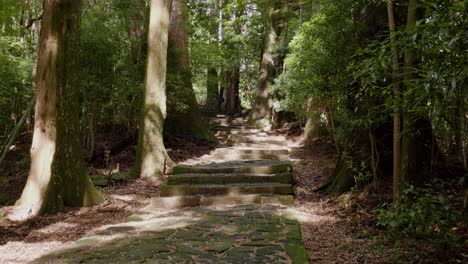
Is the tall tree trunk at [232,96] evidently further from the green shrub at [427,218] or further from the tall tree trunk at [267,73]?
the green shrub at [427,218]

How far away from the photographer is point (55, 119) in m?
6.46

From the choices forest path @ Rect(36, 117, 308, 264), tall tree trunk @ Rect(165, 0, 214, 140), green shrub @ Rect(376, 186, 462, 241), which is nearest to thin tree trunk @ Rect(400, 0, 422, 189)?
green shrub @ Rect(376, 186, 462, 241)

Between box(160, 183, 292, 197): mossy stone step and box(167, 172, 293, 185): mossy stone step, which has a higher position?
box(167, 172, 293, 185): mossy stone step

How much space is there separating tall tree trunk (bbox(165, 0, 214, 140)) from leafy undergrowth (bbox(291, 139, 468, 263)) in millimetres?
5926

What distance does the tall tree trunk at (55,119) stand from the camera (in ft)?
20.7

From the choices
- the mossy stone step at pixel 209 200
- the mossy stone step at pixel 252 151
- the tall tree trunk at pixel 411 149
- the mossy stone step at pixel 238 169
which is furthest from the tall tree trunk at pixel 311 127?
the tall tree trunk at pixel 411 149

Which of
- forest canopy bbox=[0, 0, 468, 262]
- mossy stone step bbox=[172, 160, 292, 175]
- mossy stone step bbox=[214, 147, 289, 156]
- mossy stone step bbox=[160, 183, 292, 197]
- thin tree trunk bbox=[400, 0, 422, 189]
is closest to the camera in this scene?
forest canopy bbox=[0, 0, 468, 262]

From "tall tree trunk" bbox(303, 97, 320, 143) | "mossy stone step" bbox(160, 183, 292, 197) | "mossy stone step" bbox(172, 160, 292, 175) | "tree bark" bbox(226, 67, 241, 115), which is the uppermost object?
"tree bark" bbox(226, 67, 241, 115)

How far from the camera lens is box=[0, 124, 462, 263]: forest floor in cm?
447

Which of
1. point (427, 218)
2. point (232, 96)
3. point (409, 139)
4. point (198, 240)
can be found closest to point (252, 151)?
point (409, 139)

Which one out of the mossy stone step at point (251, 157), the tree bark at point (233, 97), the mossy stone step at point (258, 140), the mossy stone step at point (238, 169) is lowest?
the mossy stone step at point (238, 169)

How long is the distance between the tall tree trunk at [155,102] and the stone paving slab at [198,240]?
9.83 feet

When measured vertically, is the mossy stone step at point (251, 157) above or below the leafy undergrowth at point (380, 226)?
above

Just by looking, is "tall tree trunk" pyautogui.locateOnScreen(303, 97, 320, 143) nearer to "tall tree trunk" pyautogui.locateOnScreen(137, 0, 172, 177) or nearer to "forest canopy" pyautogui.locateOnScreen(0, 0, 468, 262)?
"forest canopy" pyautogui.locateOnScreen(0, 0, 468, 262)
